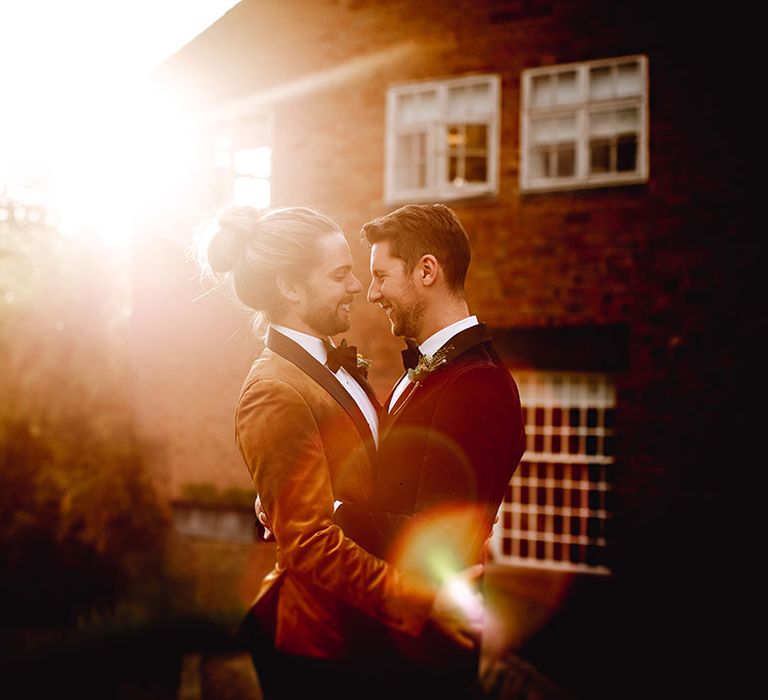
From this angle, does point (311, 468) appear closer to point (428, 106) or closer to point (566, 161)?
point (566, 161)

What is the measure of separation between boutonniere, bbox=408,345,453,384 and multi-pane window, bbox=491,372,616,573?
254 inches

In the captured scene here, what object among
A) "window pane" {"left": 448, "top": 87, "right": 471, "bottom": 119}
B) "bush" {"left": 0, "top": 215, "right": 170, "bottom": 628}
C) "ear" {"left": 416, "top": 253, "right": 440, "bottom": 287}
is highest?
"window pane" {"left": 448, "top": 87, "right": 471, "bottom": 119}

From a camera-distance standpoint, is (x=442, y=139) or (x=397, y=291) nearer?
(x=397, y=291)

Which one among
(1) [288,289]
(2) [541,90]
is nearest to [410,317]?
(1) [288,289]

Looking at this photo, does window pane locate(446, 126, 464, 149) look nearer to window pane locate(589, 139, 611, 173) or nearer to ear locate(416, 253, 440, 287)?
window pane locate(589, 139, 611, 173)

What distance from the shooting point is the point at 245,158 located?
10.9 metres

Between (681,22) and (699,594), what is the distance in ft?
20.4

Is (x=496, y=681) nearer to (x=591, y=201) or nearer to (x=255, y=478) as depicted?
(x=591, y=201)

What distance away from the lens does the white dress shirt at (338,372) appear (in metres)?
2.80

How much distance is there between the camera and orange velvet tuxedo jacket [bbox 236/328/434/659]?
95.0 inches

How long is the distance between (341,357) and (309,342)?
15 cm

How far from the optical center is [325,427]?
103 inches

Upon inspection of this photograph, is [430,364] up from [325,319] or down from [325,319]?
down

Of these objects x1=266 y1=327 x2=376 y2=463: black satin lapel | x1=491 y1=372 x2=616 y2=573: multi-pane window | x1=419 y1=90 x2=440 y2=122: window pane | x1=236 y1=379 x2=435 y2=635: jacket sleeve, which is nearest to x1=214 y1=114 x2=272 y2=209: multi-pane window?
x1=419 y1=90 x2=440 y2=122: window pane
